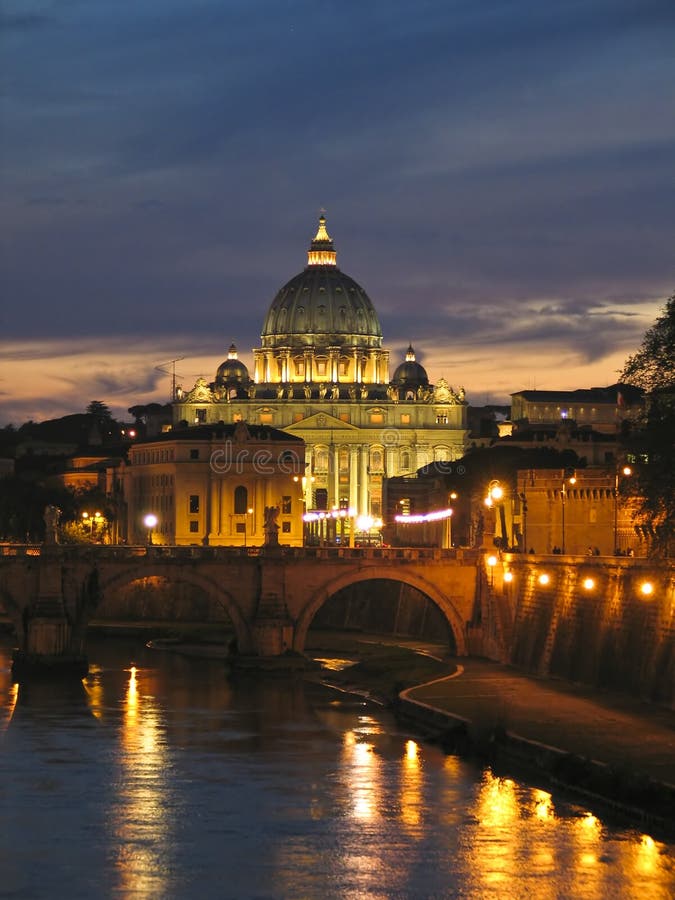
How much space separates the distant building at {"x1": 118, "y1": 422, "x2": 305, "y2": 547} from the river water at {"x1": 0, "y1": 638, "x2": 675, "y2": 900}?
88032mm

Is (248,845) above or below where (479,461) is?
below

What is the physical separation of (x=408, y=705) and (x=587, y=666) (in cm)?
543

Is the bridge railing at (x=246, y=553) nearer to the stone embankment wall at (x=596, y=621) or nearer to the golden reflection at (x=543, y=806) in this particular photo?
the stone embankment wall at (x=596, y=621)

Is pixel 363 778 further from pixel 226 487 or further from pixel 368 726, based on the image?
pixel 226 487

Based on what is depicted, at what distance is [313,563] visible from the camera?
8375cm

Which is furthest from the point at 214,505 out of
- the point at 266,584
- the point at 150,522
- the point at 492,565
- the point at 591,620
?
the point at 591,620

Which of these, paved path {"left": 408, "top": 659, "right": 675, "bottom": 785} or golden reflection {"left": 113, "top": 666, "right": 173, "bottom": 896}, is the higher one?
paved path {"left": 408, "top": 659, "right": 675, "bottom": 785}

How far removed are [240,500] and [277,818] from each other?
353 feet

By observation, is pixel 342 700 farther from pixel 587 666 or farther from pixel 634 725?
pixel 634 725

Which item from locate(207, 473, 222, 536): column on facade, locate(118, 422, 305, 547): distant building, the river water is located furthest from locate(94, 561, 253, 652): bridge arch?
locate(207, 473, 222, 536): column on facade

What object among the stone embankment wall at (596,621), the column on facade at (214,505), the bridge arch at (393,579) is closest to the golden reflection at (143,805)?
the bridge arch at (393,579)

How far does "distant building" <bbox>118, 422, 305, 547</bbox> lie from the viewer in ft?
520

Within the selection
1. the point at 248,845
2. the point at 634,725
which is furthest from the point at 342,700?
the point at 248,845

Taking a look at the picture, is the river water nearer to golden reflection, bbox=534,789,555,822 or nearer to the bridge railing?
golden reflection, bbox=534,789,555,822
